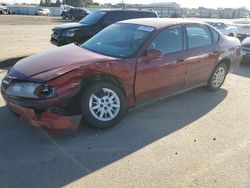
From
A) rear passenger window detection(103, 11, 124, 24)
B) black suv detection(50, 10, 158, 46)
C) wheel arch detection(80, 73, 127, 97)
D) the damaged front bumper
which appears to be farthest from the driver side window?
rear passenger window detection(103, 11, 124, 24)

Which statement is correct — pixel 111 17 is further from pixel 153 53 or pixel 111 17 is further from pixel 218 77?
pixel 153 53

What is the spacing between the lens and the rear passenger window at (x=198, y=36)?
567cm

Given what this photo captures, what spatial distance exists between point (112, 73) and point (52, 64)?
892mm

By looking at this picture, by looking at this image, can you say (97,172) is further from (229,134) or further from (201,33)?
(201,33)

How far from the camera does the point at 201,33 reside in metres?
6.01

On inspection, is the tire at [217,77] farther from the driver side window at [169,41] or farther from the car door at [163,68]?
the driver side window at [169,41]

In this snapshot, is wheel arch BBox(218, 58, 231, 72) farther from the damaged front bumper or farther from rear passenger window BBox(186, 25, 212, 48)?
the damaged front bumper

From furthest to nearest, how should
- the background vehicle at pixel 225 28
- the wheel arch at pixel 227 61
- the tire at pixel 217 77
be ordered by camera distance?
the background vehicle at pixel 225 28 → the wheel arch at pixel 227 61 → the tire at pixel 217 77

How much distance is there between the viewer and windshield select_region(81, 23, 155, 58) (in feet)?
16.0

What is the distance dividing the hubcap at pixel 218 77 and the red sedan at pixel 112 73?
14cm

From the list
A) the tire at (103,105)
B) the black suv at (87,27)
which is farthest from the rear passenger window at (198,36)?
the black suv at (87,27)

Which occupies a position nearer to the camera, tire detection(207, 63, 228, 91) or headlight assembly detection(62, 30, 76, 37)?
tire detection(207, 63, 228, 91)

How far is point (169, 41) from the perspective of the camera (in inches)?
208

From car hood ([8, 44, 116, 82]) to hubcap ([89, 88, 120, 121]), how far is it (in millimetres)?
479
